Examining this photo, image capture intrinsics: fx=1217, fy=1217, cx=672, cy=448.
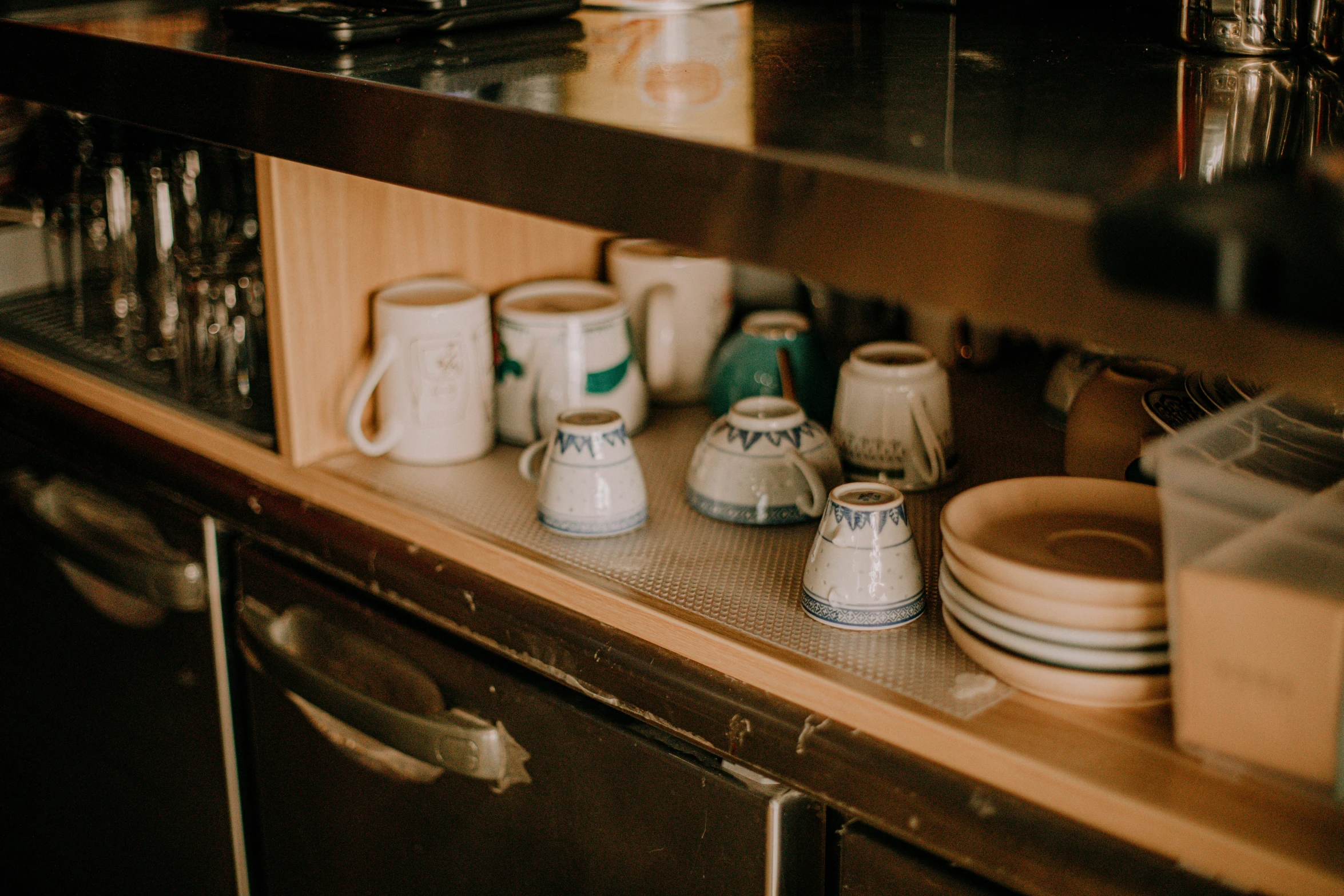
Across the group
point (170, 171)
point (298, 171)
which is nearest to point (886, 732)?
point (298, 171)

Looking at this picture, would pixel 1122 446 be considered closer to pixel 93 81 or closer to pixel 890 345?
pixel 890 345

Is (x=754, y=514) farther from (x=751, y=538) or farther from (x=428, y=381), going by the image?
(x=428, y=381)

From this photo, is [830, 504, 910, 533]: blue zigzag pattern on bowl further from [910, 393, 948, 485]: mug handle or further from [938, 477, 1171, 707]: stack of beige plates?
[910, 393, 948, 485]: mug handle

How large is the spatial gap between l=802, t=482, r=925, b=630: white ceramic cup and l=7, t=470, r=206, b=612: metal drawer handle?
0.63 meters

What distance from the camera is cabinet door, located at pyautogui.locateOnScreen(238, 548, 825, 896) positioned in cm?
76

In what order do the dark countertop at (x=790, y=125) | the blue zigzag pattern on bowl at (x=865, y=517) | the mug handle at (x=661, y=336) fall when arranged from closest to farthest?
1. the dark countertop at (x=790, y=125)
2. the blue zigzag pattern on bowl at (x=865, y=517)
3. the mug handle at (x=661, y=336)

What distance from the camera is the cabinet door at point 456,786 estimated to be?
0.76m

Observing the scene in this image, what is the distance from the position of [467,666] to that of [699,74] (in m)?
0.44

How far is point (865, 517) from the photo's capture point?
0.73 meters

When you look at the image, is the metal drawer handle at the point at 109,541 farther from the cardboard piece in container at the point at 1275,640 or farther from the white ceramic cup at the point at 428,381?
the cardboard piece in container at the point at 1275,640

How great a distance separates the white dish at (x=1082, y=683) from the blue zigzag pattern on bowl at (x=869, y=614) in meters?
0.08

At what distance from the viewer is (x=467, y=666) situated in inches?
34.5

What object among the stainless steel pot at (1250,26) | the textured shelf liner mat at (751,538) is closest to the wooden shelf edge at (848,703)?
the textured shelf liner mat at (751,538)

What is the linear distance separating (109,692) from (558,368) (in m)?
0.64
